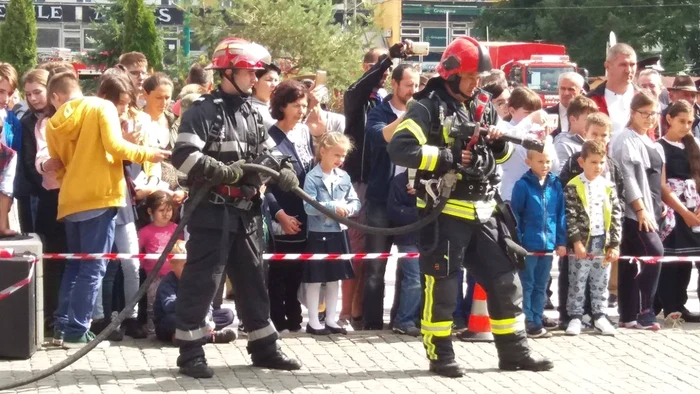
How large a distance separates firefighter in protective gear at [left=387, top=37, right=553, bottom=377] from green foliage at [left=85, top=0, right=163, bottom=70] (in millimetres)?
21518

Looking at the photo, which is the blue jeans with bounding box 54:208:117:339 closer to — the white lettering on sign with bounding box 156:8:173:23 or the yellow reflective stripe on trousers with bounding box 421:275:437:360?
the yellow reflective stripe on trousers with bounding box 421:275:437:360

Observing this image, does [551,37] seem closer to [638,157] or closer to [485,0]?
[485,0]

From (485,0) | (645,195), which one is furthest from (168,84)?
(485,0)

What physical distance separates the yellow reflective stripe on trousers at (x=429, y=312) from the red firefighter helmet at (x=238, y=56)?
1.64 m

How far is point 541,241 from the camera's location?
895 cm

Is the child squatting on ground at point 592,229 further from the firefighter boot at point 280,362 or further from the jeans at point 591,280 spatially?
the firefighter boot at point 280,362

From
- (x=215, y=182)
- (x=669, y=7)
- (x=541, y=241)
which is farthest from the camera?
(x=669, y=7)

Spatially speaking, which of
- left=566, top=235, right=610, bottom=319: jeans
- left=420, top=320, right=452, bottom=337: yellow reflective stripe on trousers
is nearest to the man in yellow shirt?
left=420, top=320, right=452, bottom=337: yellow reflective stripe on trousers

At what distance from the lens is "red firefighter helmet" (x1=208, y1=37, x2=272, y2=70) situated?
Result: 24.5ft

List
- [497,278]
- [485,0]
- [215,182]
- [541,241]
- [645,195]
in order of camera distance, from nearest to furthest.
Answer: [215,182] → [497,278] → [541,241] → [645,195] → [485,0]

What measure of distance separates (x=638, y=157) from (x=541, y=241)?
113 cm

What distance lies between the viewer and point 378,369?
25.6ft

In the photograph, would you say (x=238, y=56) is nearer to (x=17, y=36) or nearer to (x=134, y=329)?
(x=134, y=329)

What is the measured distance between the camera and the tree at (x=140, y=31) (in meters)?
30.8
